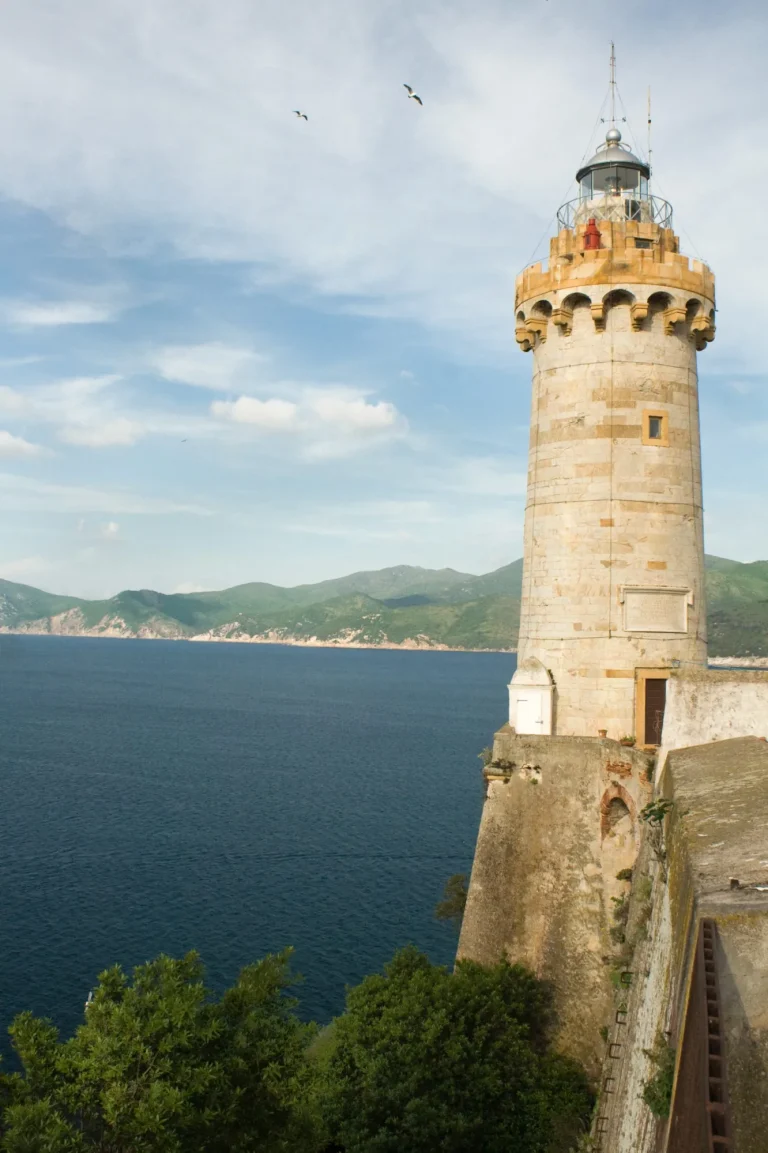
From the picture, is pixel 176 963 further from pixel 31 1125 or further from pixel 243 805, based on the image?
pixel 243 805

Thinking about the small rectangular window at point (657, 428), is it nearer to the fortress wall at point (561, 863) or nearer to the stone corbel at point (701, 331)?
the stone corbel at point (701, 331)

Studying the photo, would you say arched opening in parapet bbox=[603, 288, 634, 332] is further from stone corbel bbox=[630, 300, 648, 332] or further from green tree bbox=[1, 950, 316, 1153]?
green tree bbox=[1, 950, 316, 1153]

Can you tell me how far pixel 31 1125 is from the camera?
460 inches

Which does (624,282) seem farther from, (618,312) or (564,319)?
(564,319)

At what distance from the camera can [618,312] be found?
70.9 ft

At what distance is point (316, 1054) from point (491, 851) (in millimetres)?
8495

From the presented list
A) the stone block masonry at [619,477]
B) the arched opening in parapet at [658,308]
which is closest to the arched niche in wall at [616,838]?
the stone block masonry at [619,477]

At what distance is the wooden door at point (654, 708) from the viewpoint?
2075 cm

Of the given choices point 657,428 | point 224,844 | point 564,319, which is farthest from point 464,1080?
point 224,844

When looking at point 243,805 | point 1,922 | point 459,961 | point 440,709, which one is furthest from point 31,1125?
point 440,709

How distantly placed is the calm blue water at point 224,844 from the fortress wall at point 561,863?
73.1 ft

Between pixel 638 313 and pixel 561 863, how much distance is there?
1321 cm

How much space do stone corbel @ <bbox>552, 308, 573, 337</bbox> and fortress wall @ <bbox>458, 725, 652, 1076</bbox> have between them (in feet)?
33.2

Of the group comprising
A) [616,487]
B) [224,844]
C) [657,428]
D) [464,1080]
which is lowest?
[224,844]
